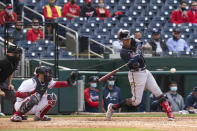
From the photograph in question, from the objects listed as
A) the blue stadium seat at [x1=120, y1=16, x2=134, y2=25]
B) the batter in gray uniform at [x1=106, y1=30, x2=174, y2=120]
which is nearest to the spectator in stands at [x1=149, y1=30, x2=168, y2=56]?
the blue stadium seat at [x1=120, y1=16, x2=134, y2=25]

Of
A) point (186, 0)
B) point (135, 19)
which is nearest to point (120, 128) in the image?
point (135, 19)

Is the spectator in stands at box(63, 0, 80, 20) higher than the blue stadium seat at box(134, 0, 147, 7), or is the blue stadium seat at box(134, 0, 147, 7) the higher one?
the blue stadium seat at box(134, 0, 147, 7)

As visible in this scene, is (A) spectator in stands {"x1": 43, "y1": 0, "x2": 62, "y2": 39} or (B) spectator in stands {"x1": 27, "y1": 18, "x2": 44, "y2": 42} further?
(A) spectator in stands {"x1": 43, "y1": 0, "x2": 62, "y2": 39}

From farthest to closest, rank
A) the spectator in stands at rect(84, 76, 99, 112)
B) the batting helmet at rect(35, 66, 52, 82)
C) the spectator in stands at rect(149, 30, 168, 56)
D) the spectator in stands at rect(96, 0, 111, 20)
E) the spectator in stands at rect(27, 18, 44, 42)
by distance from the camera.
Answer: the spectator in stands at rect(96, 0, 111, 20), the spectator in stands at rect(149, 30, 168, 56), the spectator in stands at rect(27, 18, 44, 42), the spectator in stands at rect(84, 76, 99, 112), the batting helmet at rect(35, 66, 52, 82)

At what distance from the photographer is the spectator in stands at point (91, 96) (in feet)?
45.2

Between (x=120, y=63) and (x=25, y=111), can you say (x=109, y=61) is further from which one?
(x=25, y=111)

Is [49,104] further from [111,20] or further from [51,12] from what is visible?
[111,20]

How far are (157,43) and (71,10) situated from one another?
10.7 ft

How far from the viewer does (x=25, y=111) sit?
10375 millimetres

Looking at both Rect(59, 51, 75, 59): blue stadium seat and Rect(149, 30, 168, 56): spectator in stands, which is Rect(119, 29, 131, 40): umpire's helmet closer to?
Rect(59, 51, 75, 59): blue stadium seat

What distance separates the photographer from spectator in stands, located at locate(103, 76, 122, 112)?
14.0 metres

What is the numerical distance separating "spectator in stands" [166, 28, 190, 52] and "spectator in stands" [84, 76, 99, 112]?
3.36 metres

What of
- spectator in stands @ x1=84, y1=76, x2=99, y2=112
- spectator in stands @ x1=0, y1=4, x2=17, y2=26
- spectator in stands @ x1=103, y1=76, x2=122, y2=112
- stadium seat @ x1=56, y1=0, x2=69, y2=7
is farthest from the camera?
stadium seat @ x1=56, y1=0, x2=69, y2=7

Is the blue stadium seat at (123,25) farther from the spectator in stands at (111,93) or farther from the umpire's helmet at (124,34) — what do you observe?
the umpire's helmet at (124,34)
